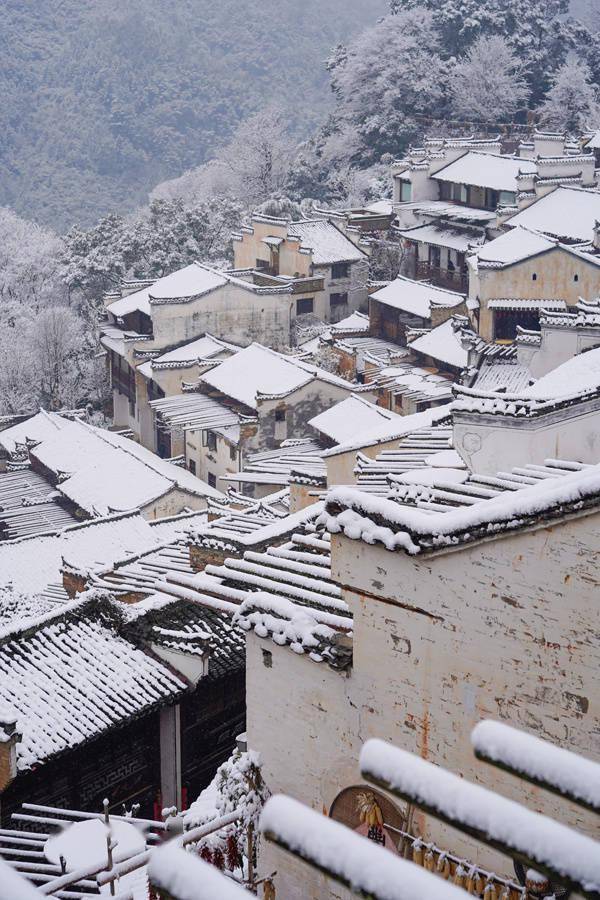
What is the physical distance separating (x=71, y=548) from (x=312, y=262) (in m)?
26.3

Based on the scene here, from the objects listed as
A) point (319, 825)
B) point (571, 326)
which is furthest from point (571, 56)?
point (319, 825)

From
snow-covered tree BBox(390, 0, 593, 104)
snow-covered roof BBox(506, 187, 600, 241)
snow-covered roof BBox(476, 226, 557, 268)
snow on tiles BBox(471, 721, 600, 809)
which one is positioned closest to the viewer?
snow on tiles BBox(471, 721, 600, 809)

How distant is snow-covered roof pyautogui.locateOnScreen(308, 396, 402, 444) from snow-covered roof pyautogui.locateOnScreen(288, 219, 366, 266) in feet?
50.1

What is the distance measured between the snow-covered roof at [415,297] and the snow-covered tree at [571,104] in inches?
986

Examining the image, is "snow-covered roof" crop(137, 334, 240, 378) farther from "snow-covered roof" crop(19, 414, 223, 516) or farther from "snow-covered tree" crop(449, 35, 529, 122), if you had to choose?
"snow-covered tree" crop(449, 35, 529, 122)

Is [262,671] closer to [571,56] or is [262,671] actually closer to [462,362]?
[462,362]

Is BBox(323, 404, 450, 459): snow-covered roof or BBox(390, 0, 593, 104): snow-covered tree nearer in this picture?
BBox(323, 404, 450, 459): snow-covered roof

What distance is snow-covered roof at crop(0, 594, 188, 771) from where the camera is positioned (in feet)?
47.1

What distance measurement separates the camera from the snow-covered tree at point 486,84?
6862 cm

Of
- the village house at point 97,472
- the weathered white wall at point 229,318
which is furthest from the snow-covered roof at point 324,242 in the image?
the village house at point 97,472

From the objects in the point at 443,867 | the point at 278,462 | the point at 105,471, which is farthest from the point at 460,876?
the point at 105,471

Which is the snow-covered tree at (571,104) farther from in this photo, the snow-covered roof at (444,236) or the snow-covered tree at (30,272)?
the snow-covered tree at (30,272)

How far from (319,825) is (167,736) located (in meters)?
13.9

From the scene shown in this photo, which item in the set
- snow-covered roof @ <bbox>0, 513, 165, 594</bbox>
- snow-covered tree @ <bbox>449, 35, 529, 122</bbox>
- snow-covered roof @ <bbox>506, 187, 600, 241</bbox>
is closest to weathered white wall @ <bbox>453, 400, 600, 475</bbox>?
snow-covered roof @ <bbox>0, 513, 165, 594</bbox>
